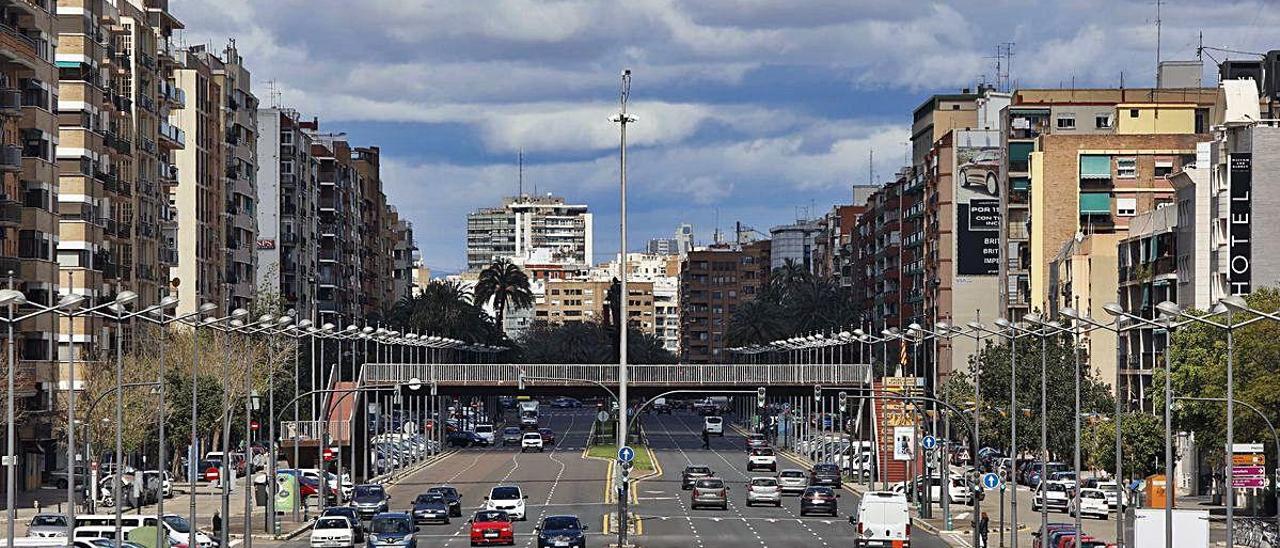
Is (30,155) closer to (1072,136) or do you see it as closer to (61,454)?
(61,454)

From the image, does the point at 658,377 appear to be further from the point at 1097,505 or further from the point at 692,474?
the point at 1097,505

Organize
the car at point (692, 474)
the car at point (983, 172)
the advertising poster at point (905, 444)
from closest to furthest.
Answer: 1. the advertising poster at point (905, 444)
2. the car at point (692, 474)
3. the car at point (983, 172)

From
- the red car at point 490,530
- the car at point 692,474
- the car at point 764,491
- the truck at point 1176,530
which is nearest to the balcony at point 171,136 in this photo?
the car at point 692,474

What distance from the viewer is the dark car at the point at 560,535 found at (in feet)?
237

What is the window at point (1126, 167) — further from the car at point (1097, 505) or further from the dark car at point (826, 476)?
the car at point (1097, 505)

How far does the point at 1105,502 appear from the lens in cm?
9988

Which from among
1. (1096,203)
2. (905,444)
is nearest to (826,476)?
(905,444)

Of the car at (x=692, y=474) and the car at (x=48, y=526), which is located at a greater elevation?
the car at (x=48, y=526)

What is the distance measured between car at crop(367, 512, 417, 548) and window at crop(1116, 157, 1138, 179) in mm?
88061

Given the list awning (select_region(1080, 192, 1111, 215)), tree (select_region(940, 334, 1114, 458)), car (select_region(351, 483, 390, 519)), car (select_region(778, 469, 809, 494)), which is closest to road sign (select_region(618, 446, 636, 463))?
car (select_region(351, 483, 390, 519))

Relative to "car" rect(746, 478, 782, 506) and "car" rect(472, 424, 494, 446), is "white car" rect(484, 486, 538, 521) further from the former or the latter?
"car" rect(472, 424, 494, 446)

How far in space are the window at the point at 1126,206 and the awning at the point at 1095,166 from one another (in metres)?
1.73

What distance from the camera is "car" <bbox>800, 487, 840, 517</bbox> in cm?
9881

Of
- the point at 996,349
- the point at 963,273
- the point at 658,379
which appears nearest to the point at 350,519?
the point at 996,349
